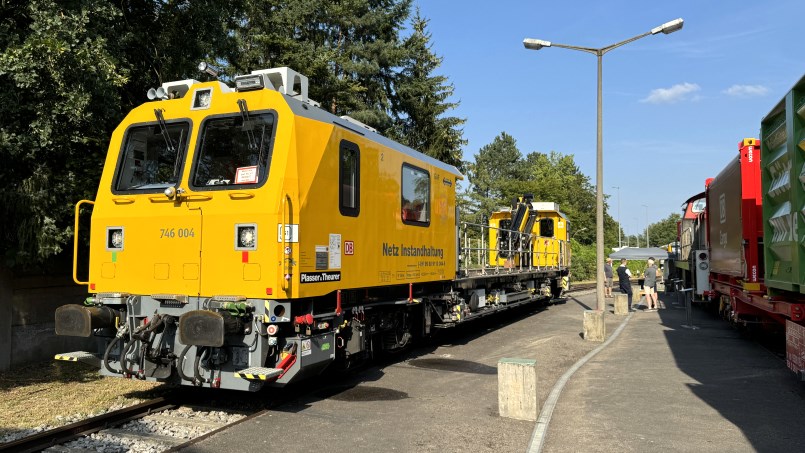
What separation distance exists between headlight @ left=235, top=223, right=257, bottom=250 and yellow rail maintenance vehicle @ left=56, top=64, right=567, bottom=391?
0.01 m

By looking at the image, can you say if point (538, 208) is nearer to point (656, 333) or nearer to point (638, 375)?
point (656, 333)

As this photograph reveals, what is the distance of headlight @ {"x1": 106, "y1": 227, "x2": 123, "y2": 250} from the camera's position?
6.65m

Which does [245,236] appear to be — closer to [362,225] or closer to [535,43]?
[362,225]

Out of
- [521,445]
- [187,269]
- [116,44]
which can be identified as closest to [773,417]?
[521,445]

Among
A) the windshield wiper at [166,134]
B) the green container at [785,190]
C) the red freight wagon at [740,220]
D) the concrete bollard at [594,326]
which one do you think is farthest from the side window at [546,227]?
the windshield wiper at [166,134]

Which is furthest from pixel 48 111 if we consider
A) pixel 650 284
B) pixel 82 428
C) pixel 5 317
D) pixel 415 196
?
pixel 650 284

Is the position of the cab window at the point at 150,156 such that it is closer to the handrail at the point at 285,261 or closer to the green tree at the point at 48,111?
the green tree at the point at 48,111

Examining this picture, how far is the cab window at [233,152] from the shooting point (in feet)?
20.4

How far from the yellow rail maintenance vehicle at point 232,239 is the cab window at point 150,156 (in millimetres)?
13

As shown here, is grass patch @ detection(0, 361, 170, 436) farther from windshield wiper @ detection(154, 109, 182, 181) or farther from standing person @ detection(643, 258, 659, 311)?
standing person @ detection(643, 258, 659, 311)

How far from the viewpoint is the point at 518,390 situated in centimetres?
610

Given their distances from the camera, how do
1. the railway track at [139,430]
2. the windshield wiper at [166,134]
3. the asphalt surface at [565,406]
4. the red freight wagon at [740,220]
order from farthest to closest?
1. the red freight wagon at [740,220]
2. the windshield wiper at [166,134]
3. the asphalt surface at [565,406]
4. the railway track at [139,430]

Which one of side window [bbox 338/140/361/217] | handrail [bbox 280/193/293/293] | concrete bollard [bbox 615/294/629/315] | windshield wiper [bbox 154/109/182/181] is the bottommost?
concrete bollard [bbox 615/294/629/315]

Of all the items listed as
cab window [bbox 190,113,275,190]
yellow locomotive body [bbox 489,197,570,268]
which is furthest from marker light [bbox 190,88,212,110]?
yellow locomotive body [bbox 489,197,570,268]
